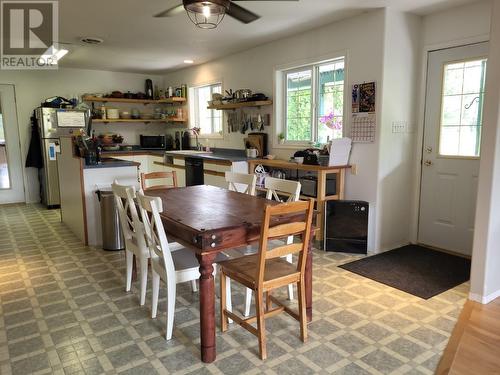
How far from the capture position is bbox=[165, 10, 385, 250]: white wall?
3.67 m

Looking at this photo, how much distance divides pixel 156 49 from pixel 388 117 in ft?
10.7

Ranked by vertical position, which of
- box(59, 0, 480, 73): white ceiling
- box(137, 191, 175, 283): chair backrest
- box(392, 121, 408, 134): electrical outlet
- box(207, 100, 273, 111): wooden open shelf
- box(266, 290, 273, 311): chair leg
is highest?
box(59, 0, 480, 73): white ceiling

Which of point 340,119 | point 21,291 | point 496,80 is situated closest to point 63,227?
point 21,291

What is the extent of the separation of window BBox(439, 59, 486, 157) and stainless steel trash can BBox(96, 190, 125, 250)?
340cm

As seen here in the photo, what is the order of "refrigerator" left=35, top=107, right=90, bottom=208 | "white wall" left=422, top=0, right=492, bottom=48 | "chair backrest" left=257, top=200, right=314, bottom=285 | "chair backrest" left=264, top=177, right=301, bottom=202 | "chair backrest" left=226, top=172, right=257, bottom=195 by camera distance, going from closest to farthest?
"chair backrest" left=257, top=200, right=314, bottom=285 < "chair backrest" left=264, top=177, right=301, bottom=202 < "chair backrest" left=226, top=172, right=257, bottom=195 < "white wall" left=422, top=0, right=492, bottom=48 < "refrigerator" left=35, top=107, right=90, bottom=208

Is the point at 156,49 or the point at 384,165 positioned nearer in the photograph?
the point at 384,165

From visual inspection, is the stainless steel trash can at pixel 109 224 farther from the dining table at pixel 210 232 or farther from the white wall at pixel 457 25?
the white wall at pixel 457 25

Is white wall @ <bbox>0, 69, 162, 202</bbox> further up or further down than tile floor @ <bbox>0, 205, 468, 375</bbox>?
further up

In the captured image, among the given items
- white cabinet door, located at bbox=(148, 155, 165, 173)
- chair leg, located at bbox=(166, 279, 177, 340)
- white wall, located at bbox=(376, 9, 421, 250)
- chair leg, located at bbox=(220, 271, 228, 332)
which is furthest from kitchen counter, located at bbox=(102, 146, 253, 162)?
chair leg, located at bbox=(166, 279, 177, 340)

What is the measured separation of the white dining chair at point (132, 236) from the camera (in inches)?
100

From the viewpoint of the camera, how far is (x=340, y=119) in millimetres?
4188

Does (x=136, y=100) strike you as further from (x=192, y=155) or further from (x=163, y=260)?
(x=163, y=260)

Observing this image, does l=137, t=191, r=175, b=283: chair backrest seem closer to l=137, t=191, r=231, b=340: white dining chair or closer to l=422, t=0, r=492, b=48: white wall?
l=137, t=191, r=231, b=340: white dining chair

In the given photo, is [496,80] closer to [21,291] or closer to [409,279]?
[409,279]
